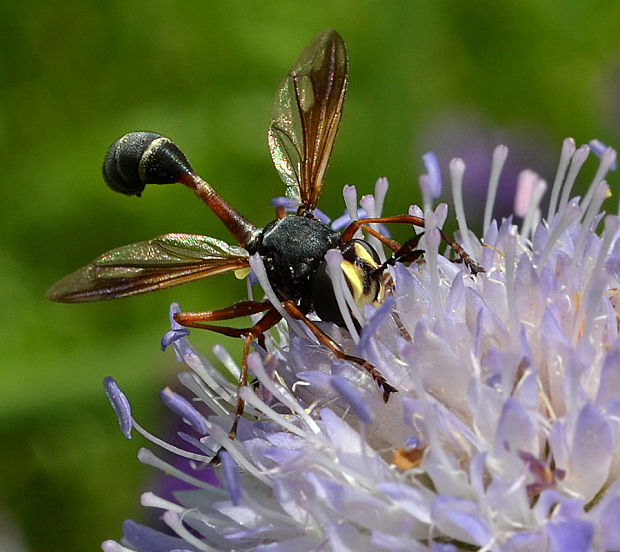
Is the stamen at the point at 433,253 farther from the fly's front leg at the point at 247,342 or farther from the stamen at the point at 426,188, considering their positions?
the fly's front leg at the point at 247,342

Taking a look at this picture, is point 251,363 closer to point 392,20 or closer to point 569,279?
point 569,279

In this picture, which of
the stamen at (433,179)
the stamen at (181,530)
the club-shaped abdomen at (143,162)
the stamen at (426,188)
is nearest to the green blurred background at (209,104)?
the club-shaped abdomen at (143,162)

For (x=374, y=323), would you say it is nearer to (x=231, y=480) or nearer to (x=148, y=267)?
(x=231, y=480)

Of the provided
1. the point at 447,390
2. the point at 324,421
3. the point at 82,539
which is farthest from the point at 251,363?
the point at 82,539

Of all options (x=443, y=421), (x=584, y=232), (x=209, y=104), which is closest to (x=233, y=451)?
(x=443, y=421)

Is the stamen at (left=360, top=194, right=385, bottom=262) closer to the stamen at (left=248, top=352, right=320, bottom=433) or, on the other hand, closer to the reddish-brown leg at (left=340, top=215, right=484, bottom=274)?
the reddish-brown leg at (left=340, top=215, right=484, bottom=274)

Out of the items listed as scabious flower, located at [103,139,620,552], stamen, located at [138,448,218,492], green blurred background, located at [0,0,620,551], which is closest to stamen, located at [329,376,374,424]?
scabious flower, located at [103,139,620,552]
